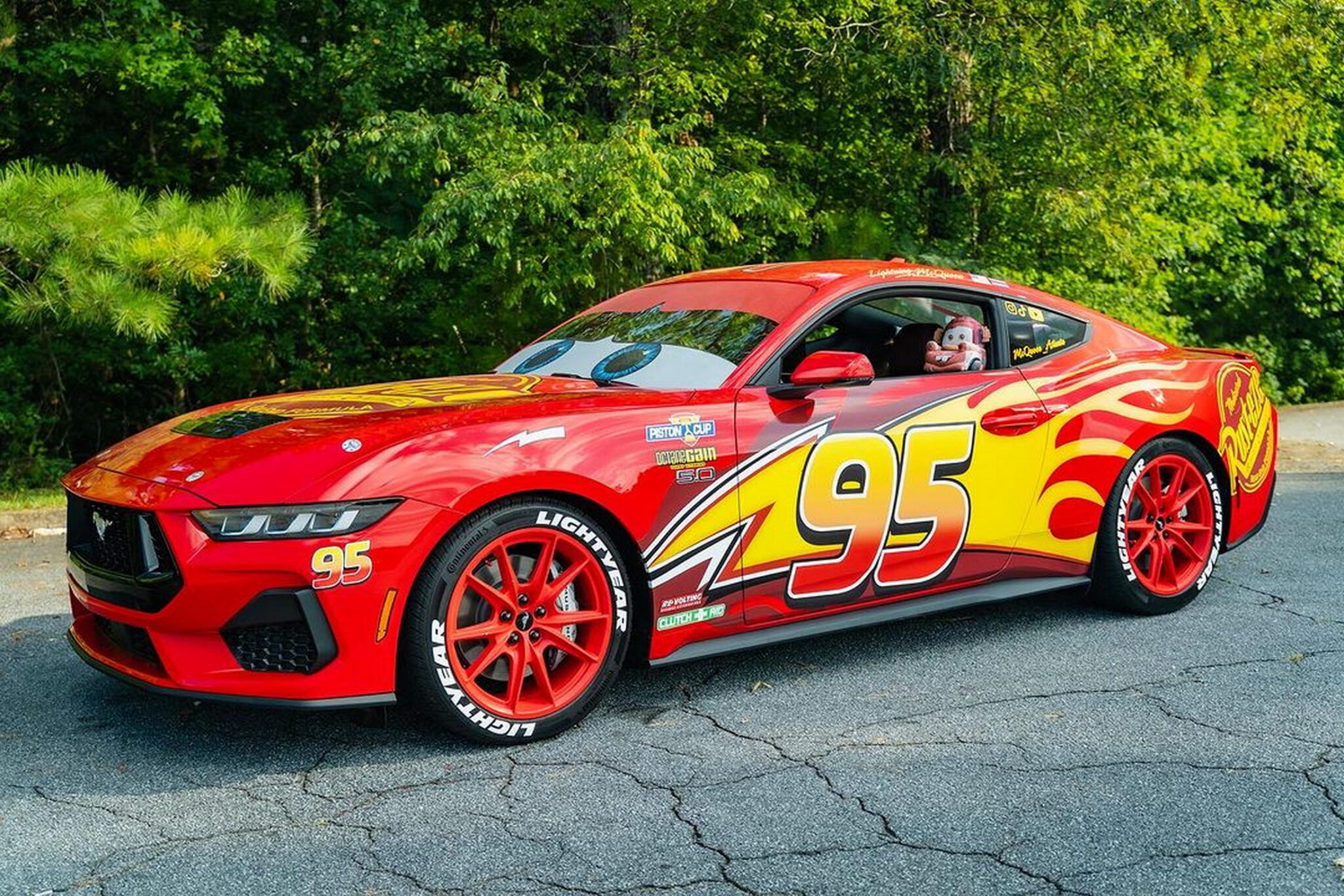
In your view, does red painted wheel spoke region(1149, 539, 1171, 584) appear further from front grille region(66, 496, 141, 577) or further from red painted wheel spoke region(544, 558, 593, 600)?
front grille region(66, 496, 141, 577)

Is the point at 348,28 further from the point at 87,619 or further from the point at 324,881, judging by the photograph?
the point at 324,881

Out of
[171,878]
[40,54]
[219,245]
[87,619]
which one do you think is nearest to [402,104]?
[40,54]

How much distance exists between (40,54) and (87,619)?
9834 millimetres

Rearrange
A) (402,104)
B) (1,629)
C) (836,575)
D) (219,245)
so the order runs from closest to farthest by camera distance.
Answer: (836,575), (1,629), (219,245), (402,104)

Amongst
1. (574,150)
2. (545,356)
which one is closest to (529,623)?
(545,356)

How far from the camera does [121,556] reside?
4336 millimetres

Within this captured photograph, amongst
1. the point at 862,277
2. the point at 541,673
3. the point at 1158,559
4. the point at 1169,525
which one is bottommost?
the point at 1158,559

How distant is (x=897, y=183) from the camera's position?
44.1 ft

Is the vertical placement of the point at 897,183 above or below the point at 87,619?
above

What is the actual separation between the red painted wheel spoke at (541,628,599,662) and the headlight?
2.41 ft

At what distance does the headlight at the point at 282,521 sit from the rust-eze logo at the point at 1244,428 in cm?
406

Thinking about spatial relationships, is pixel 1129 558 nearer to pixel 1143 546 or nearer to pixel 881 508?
pixel 1143 546

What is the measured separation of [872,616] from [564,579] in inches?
52.5

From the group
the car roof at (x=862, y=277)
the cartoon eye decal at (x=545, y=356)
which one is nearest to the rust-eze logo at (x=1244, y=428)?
the car roof at (x=862, y=277)
